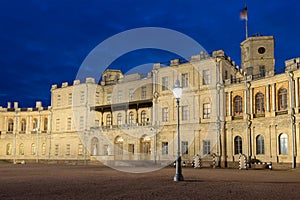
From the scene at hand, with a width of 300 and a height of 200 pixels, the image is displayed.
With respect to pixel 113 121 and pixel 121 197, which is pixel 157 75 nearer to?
pixel 113 121

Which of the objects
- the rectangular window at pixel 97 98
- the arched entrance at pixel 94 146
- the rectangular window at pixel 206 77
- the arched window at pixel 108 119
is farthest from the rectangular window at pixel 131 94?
the rectangular window at pixel 206 77

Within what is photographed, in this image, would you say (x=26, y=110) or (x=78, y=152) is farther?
(x=26, y=110)

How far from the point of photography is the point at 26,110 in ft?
201

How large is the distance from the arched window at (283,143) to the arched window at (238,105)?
17.4ft

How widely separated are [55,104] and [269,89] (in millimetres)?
36301

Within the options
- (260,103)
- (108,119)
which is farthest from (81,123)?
(260,103)

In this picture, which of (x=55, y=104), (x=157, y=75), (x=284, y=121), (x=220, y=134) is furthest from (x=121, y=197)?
(x=55, y=104)

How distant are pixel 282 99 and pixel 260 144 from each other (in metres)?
5.04

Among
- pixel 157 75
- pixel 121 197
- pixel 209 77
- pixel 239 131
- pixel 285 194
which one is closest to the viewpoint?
pixel 121 197

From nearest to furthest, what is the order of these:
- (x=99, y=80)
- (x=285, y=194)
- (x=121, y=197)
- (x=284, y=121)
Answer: (x=121, y=197)
(x=285, y=194)
(x=284, y=121)
(x=99, y=80)

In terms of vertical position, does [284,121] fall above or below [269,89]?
below

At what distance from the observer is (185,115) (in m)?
39.4

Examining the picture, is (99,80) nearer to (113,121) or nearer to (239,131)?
(113,121)

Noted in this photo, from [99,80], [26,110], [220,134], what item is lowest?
[220,134]
